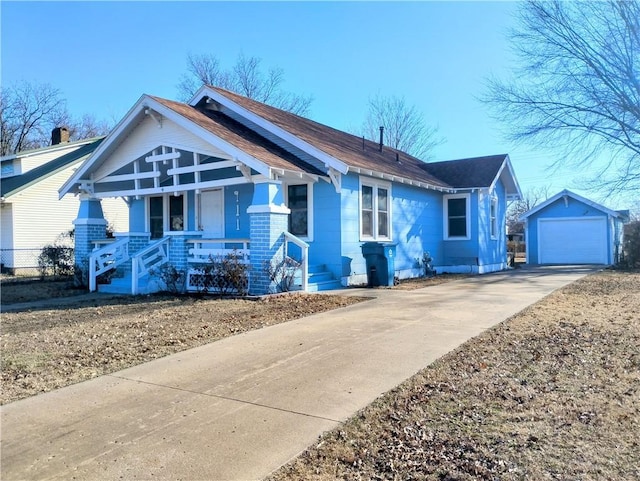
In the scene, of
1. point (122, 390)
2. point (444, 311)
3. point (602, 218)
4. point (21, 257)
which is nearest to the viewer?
point (122, 390)

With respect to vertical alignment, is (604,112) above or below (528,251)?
above

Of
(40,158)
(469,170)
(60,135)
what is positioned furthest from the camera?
(60,135)

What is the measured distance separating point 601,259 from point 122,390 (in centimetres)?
2529

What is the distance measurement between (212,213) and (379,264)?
5601 millimetres

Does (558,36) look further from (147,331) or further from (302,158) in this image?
(147,331)

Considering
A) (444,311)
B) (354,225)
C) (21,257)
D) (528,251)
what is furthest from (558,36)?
(21,257)

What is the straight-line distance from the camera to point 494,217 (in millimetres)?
20109

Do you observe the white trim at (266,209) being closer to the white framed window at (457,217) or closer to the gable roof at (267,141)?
the gable roof at (267,141)

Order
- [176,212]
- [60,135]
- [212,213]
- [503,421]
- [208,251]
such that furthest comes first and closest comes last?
1. [60,135]
2. [176,212]
3. [212,213]
4. [208,251]
5. [503,421]

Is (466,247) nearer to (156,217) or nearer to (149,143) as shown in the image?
(156,217)

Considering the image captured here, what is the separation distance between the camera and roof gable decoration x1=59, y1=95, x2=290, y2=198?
11018mm

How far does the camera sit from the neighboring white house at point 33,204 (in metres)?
20.8

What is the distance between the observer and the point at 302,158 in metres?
13.3

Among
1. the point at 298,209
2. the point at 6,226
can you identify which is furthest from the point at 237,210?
the point at 6,226
